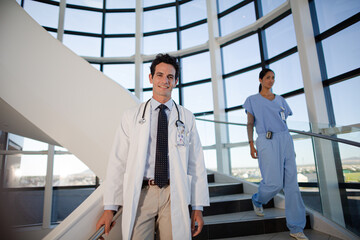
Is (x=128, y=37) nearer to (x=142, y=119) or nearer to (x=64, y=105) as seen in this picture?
(x=64, y=105)

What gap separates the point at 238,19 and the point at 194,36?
4.41 feet

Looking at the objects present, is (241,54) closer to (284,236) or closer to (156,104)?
(284,236)

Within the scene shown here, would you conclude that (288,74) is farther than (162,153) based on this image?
Yes

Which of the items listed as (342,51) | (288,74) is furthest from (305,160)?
(288,74)

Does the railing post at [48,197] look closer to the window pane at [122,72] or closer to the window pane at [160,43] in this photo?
the window pane at [122,72]

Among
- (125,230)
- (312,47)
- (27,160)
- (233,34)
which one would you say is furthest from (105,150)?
(27,160)

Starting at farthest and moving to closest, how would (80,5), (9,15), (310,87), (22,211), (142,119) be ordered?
(80,5) → (22,211) → (310,87) → (9,15) → (142,119)

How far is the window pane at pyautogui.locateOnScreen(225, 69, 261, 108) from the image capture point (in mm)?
5133

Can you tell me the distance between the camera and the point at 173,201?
1101 mm

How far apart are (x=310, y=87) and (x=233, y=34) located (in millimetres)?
2486

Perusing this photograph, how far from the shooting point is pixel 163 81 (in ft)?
4.30

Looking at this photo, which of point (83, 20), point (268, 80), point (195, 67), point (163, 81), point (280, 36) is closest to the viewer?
point (163, 81)

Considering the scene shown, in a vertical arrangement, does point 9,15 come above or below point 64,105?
above

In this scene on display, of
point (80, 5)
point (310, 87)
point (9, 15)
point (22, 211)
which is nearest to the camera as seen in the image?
point (9, 15)
